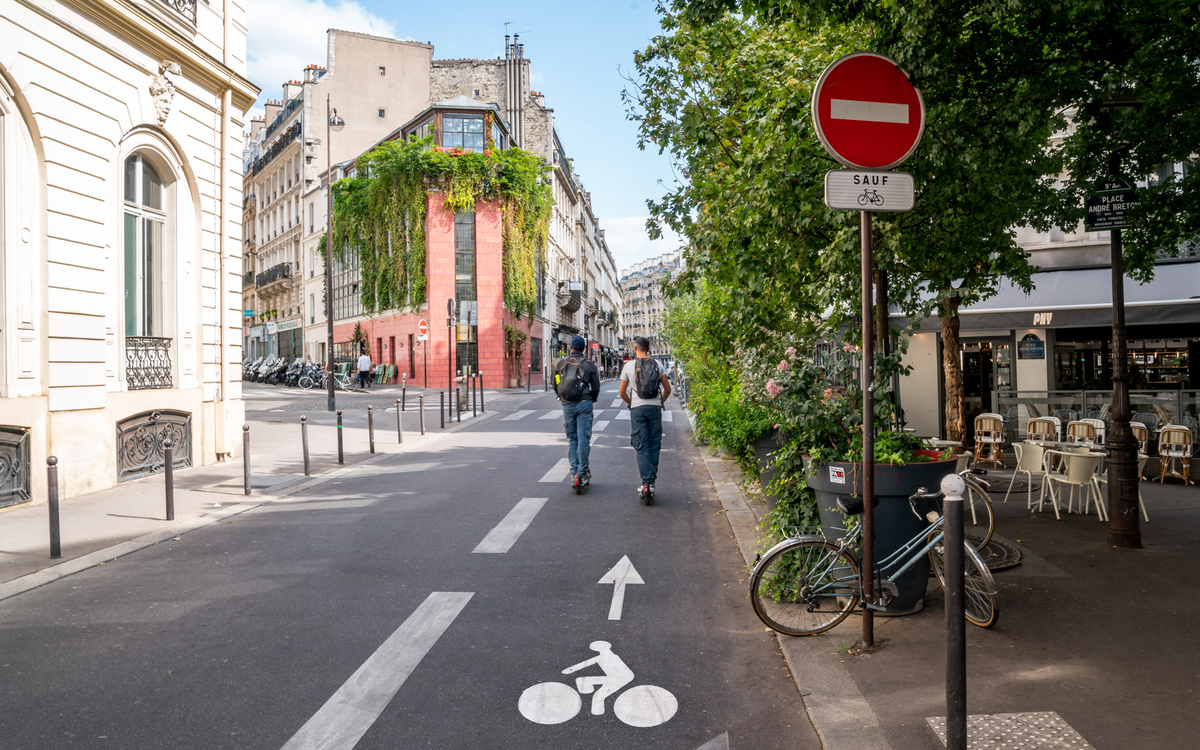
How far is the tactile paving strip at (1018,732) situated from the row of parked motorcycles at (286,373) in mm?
37794

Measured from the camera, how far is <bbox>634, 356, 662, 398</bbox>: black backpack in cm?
896

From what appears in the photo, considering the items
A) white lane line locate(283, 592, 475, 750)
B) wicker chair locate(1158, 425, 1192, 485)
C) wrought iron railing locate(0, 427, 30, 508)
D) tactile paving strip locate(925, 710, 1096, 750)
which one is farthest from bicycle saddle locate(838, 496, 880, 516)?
wrought iron railing locate(0, 427, 30, 508)

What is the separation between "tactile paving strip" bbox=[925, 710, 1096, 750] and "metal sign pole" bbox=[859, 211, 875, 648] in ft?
2.99

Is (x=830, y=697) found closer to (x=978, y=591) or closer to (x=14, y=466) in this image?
(x=978, y=591)

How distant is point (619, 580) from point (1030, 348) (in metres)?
12.5

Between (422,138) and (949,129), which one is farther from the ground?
(422,138)

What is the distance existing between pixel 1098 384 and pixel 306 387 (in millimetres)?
33668

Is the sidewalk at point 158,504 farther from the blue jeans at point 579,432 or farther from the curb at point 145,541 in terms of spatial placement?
the blue jeans at point 579,432

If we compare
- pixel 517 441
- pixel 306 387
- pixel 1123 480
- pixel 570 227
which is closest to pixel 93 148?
pixel 517 441

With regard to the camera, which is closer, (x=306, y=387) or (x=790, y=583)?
(x=790, y=583)

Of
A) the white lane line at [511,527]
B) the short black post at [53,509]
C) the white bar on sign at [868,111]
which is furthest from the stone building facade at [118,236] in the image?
the white bar on sign at [868,111]

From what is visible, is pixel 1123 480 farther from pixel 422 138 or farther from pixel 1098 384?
pixel 422 138

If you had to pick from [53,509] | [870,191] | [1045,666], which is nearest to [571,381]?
[53,509]

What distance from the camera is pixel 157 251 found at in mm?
12094
